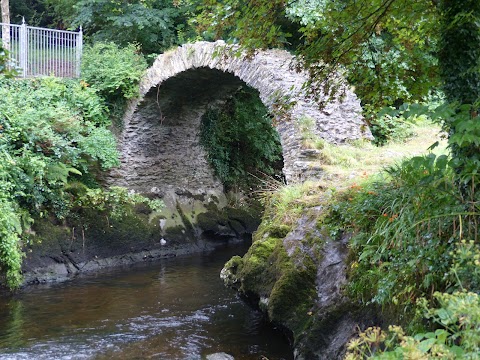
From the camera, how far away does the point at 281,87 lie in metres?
8.39

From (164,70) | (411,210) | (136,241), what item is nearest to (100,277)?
(136,241)

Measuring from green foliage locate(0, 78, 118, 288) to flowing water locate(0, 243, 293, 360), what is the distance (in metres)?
0.91

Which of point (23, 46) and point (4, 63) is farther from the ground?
point (23, 46)

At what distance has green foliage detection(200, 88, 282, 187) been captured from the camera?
43.9 feet

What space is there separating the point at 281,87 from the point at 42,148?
3.97 m

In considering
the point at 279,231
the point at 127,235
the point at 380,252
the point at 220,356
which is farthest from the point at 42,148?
the point at 380,252

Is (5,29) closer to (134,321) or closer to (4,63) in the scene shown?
(134,321)

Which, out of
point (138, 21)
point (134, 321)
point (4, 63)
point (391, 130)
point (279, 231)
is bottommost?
point (134, 321)

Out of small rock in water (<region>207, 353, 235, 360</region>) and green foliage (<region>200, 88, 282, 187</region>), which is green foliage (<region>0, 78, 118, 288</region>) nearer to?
green foliage (<region>200, 88, 282, 187</region>)

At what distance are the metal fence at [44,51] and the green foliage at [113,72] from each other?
661 millimetres

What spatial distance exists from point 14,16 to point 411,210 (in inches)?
678

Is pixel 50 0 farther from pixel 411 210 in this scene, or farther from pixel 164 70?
pixel 411 210

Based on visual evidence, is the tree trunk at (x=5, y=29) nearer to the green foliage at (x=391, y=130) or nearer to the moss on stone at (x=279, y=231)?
the green foliage at (x=391, y=130)

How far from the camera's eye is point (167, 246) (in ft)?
37.2
